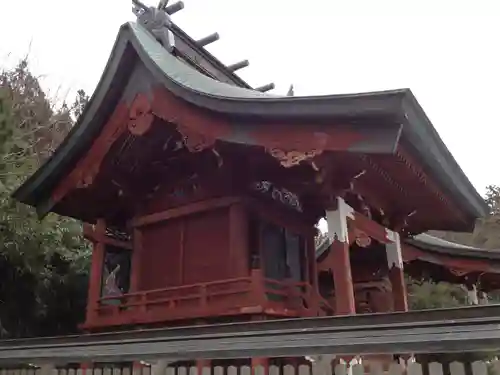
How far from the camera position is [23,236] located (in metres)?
8.76

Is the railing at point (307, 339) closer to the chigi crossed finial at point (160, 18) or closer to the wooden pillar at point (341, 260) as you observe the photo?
the wooden pillar at point (341, 260)

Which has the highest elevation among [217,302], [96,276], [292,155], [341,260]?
[292,155]

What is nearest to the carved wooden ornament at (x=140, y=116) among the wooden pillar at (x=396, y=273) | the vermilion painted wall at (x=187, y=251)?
the vermilion painted wall at (x=187, y=251)

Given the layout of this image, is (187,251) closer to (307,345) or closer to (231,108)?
(231,108)

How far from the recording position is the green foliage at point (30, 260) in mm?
8578

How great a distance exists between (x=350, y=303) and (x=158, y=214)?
10.2 ft

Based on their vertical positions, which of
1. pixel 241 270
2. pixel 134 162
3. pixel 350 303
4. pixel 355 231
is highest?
pixel 134 162

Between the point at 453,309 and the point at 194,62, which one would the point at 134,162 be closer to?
the point at 194,62

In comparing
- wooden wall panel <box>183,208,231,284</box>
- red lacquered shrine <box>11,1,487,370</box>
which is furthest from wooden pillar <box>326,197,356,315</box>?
wooden wall panel <box>183,208,231,284</box>

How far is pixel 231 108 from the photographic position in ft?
16.9

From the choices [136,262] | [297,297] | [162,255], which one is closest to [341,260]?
[297,297]

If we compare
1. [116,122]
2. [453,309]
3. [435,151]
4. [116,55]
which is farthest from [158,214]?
[453,309]

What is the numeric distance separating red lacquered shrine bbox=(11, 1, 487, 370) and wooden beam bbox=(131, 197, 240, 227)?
0.02 metres

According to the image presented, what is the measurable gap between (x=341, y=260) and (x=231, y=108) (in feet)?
6.45
